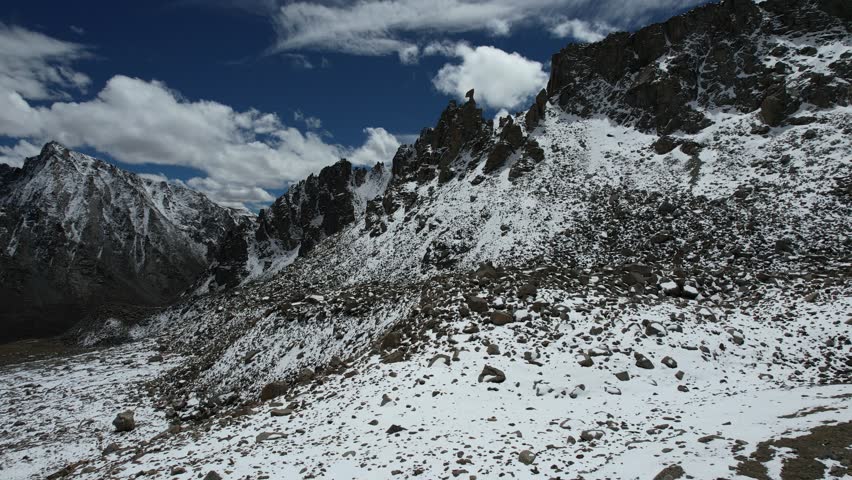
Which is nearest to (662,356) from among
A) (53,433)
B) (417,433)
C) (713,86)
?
(417,433)

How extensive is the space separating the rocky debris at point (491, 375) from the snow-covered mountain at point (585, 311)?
2.4 inches

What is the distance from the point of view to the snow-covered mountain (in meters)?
11.9

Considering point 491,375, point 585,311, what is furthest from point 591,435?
point 585,311

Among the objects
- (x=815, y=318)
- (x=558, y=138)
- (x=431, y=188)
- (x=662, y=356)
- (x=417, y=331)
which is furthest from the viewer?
(x=431, y=188)

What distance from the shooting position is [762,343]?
698 inches

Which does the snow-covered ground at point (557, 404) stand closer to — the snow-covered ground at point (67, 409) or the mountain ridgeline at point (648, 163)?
the snow-covered ground at point (67, 409)

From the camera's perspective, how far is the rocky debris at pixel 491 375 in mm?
15930

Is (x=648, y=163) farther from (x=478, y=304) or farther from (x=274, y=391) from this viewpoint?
(x=274, y=391)

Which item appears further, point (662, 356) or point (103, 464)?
point (662, 356)

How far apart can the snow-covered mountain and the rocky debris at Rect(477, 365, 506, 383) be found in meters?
0.06

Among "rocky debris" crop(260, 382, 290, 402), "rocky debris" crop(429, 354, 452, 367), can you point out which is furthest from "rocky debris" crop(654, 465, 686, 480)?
"rocky debris" crop(260, 382, 290, 402)

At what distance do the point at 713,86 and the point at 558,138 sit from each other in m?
18.3

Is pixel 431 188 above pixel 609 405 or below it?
above

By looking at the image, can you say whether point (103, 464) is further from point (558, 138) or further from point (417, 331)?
point (558, 138)
